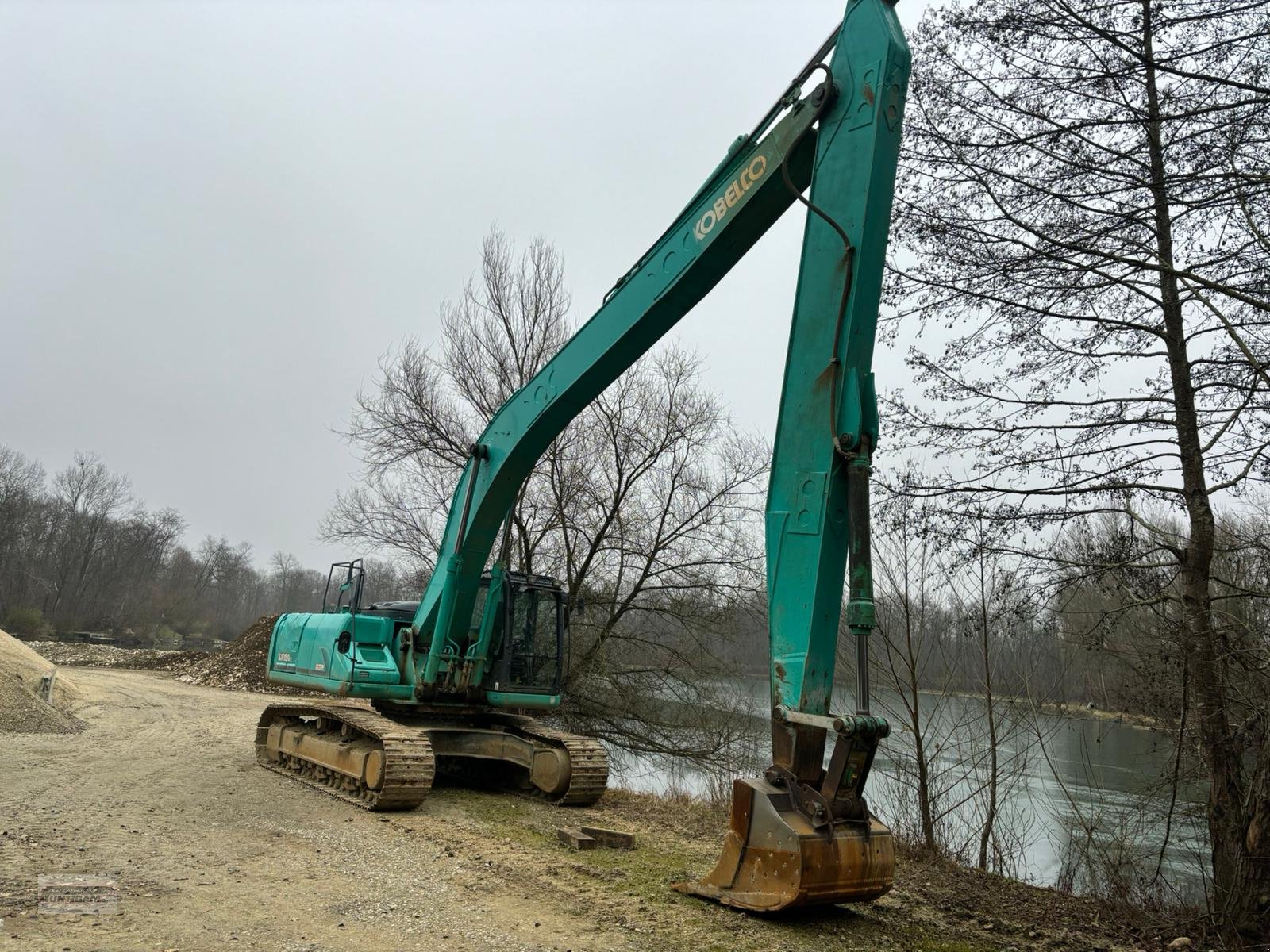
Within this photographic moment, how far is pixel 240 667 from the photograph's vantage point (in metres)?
23.8

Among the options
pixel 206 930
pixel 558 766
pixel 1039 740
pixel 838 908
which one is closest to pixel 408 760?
pixel 558 766

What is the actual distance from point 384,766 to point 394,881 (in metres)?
2.10

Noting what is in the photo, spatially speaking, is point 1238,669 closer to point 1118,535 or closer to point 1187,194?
point 1118,535

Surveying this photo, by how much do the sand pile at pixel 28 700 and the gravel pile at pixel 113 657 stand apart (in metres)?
12.2

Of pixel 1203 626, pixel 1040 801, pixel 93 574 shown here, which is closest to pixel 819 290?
pixel 1203 626

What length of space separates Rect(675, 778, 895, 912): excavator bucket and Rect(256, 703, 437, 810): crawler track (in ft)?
12.0

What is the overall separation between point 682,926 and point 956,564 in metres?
3.92

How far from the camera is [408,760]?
7.62 metres

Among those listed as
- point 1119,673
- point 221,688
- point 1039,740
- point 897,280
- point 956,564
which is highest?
point 897,280

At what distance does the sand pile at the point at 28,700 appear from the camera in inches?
445

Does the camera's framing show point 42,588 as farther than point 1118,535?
Yes

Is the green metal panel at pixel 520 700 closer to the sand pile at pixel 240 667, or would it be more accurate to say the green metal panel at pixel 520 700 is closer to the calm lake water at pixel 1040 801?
the calm lake water at pixel 1040 801

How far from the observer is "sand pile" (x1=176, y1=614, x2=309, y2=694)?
74.7 feet

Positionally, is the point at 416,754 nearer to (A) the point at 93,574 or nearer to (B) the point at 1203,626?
(B) the point at 1203,626
